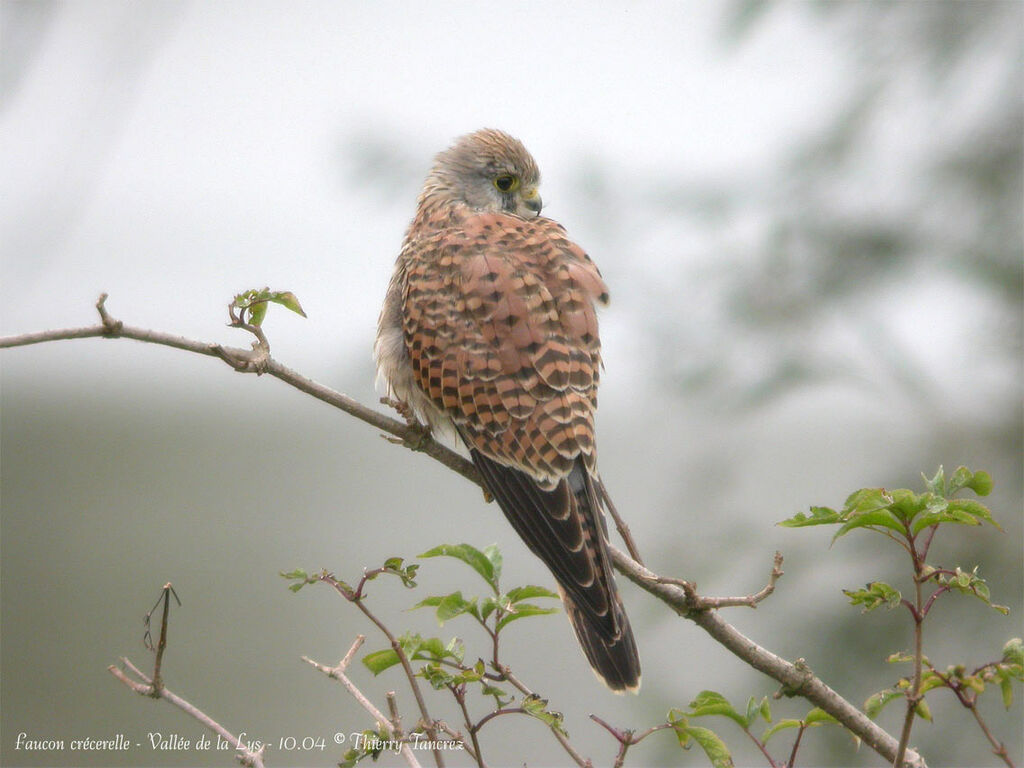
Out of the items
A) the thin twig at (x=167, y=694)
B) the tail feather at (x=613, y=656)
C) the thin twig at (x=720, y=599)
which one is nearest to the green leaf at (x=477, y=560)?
the thin twig at (x=720, y=599)

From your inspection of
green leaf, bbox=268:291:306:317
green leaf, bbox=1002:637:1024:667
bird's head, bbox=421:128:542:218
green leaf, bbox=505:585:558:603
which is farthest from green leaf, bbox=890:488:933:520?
bird's head, bbox=421:128:542:218

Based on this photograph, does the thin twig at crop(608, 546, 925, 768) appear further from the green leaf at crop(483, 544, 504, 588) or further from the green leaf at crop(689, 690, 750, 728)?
the green leaf at crop(483, 544, 504, 588)

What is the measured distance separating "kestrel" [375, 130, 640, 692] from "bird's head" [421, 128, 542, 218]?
293mm

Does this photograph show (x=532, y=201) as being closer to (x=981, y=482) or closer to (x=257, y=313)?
(x=257, y=313)

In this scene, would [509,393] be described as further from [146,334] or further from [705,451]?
[705,451]

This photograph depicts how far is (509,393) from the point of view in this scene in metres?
2.11

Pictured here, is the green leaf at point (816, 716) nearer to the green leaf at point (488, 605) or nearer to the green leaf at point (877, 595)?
the green leaf at point (877, 595)

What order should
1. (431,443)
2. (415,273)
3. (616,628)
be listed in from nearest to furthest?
(616,628), (431,443), (415,273)

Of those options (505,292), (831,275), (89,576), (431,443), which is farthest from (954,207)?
(89,576)

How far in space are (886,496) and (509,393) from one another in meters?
1.08

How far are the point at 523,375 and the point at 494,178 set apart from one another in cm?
97

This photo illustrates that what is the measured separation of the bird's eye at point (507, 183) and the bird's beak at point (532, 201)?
39 millimetres

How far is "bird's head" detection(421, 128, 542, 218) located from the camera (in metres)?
2.89

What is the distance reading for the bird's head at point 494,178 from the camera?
2.89 meters
